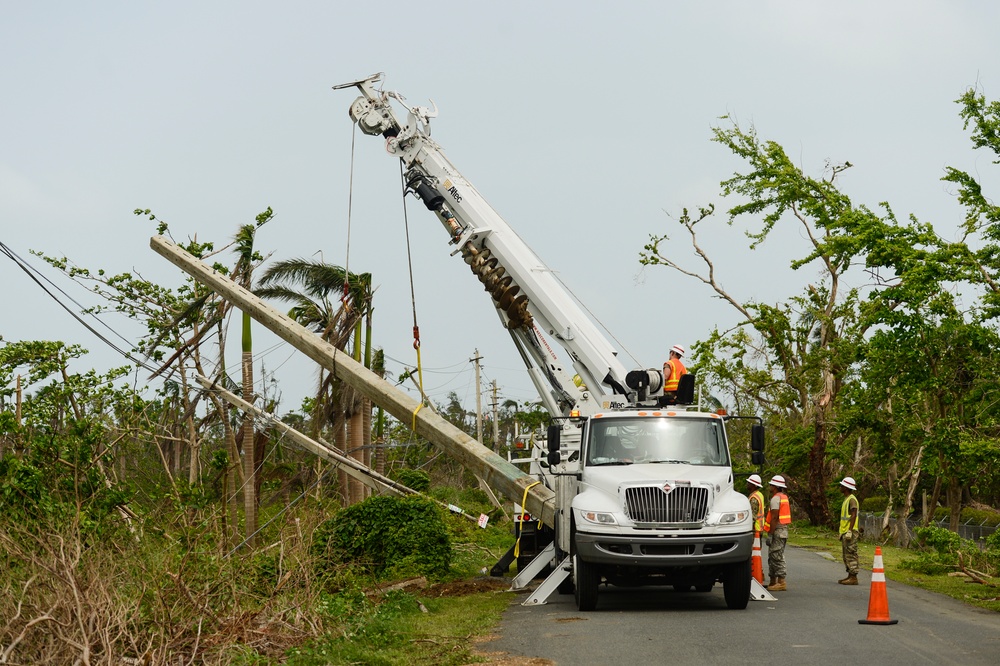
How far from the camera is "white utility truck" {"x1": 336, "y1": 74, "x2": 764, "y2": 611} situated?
535 inches

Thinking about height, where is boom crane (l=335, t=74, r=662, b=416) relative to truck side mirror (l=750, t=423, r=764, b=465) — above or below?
above

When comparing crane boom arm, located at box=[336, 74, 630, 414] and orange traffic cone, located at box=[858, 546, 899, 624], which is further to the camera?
crane boom arm, located at box=[336, 74, 630, 414]

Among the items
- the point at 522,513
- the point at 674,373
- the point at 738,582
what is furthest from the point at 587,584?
the point at 522,513

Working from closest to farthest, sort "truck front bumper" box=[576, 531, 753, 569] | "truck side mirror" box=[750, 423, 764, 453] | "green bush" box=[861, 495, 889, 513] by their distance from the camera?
"truck front bumper" box=[576, 531, 753, 569]
"truck side mirror" box=[750, 423, 764, 453]
"green bush" box=[861, 495, 889, 513]

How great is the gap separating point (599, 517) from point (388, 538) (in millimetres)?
5138

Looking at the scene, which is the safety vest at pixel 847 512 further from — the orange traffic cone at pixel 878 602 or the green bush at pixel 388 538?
the green bush at pixel 388 538

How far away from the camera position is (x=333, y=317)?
26516mm

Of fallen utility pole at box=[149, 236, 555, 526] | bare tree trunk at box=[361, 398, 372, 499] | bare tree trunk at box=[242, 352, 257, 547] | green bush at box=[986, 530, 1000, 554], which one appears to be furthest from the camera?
bare tree trunk at box=[361, 398, 372, 499]

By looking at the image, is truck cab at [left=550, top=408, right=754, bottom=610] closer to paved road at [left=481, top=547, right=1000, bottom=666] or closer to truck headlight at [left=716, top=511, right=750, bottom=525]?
truck headlight at [left=716, top=511, right=750, bottom=525]

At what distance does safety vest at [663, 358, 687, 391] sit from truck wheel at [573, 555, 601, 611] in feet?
9.50

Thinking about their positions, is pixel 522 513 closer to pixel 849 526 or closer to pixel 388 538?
pixel 388 538

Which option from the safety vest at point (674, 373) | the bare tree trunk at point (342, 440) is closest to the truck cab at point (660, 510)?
the safety vest at point (674, 373)

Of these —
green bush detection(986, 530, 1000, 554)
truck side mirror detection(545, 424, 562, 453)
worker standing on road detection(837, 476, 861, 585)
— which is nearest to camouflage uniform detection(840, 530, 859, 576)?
worker standing on road detection(837, 476, 861, 585)

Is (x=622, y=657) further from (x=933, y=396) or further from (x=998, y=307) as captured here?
(x=933, y=396)
